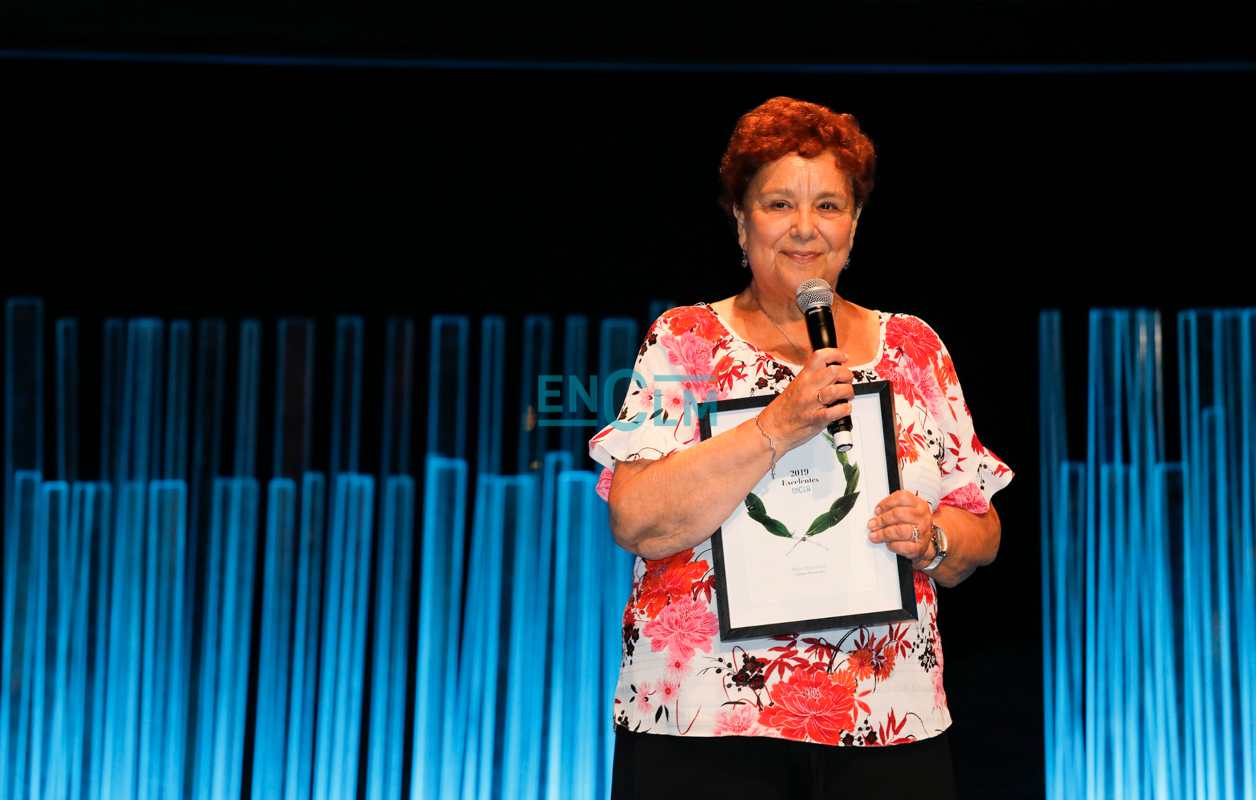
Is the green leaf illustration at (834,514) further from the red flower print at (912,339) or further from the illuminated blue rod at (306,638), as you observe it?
the illuminated blue rod at (306,638)

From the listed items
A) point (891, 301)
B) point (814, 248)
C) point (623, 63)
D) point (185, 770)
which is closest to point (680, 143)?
point (623, 63)

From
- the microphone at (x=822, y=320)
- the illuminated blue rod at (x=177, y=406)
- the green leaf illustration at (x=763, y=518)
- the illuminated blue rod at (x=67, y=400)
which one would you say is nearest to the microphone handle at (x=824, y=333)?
the microphone at (x=822, y=320)

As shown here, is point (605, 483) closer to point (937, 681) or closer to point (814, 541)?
point (814, 541)

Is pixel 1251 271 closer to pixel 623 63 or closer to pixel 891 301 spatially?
pixel 891 301

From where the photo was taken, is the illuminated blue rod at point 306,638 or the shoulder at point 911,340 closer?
the shoulder at point 911,340

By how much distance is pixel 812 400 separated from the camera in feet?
3.86

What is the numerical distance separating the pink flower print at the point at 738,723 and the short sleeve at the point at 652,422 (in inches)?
10.3

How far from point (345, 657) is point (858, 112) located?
1654 mm

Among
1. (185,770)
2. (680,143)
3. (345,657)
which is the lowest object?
(185,770)

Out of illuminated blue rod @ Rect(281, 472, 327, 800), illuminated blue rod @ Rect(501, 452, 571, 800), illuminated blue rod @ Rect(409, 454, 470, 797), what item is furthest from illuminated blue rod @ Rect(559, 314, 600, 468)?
illuminated blue rod @ Rect(281, 472, 327, 800)

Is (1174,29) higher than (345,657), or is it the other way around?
(1174,29)

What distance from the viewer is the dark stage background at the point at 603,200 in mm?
2832

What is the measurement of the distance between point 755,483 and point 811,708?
0.73 feet

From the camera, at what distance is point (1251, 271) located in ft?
9.34
